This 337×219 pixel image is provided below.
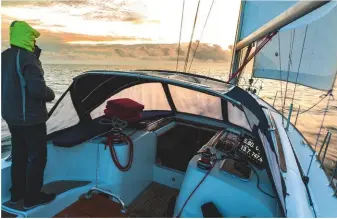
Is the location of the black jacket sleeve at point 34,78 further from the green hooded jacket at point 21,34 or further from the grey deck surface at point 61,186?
the grey deck surface at point 61,186

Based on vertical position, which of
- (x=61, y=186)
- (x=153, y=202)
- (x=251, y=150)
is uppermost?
(x=251, y=150)

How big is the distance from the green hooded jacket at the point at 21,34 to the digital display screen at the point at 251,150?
2401mm

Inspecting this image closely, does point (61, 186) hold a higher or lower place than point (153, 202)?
higher

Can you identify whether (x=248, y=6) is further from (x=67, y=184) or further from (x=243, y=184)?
(x=67, y=184)

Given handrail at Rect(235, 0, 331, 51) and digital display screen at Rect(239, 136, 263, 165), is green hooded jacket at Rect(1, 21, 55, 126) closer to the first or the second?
digital display screen at Rect(239, 136, 263, 165)

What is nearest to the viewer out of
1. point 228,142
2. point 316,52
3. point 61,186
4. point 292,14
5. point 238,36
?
point 292,14

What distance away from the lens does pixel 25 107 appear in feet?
7.30

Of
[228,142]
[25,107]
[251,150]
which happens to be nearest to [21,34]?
[25,107]

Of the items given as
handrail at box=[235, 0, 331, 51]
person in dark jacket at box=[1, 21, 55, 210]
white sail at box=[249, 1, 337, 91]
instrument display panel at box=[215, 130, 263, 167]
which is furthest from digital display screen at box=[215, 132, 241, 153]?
white sail at box=[249, 1, 337, 91]

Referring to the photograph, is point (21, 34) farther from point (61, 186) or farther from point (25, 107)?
point (61, 186)

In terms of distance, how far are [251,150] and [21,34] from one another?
2.65m

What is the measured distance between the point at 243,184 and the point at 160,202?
4.16ft

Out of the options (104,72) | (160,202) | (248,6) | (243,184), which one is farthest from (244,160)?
(248,6)

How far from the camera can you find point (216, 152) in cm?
302
